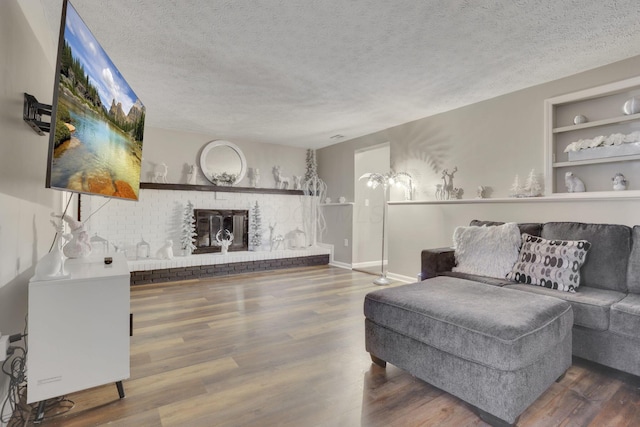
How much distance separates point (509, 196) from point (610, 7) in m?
1.71

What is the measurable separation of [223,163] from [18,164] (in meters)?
3.72

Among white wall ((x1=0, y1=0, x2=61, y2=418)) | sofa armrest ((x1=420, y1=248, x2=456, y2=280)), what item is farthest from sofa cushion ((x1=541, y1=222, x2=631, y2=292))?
white wall ((x1=0, y1=0, x2=61, y2=418))

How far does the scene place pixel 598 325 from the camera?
1.86 meters

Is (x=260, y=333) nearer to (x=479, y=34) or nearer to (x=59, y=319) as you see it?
(x=59, y=319)

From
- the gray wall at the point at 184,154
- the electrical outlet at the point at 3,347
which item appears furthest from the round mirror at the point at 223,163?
the electrical outlet at the point at 3,347

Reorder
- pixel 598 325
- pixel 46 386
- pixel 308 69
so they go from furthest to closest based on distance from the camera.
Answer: pixel 308 69 → pixel 598 325 → pixel 46 386

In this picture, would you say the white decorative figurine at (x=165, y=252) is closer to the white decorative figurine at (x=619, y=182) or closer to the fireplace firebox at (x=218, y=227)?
the fireplace firebox at (x=218, y=227)

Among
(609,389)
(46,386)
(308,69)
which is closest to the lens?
(46,386)

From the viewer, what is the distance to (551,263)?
2256mm

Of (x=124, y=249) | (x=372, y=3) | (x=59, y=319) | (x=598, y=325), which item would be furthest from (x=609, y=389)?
(x=124, y=249)

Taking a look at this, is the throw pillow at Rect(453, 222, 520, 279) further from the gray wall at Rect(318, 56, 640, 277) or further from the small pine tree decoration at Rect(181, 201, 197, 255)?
the small pine tree decoration at Rect(181, 201, 197, 255)

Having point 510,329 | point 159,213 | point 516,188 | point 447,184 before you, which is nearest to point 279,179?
point 159,213

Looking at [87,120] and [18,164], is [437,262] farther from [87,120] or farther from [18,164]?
[18,164]

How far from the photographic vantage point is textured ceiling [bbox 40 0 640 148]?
1.94m
